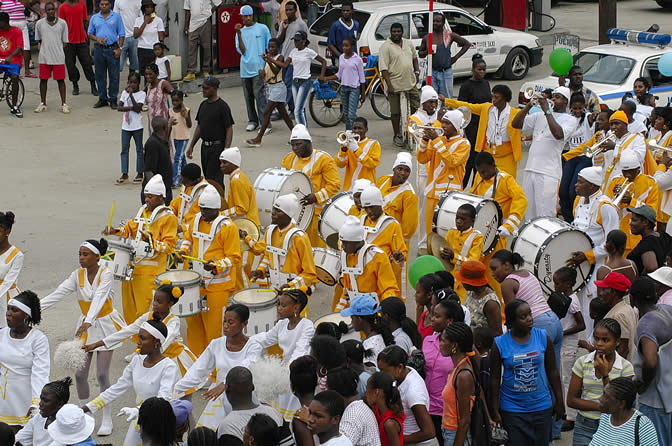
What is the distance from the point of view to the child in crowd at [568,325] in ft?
27.2

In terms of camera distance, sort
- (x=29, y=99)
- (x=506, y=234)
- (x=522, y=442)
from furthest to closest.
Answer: (x=29, y=99) < (x=506, y=234) < (x=522, y=442)

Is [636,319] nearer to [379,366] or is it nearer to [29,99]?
[379,366]

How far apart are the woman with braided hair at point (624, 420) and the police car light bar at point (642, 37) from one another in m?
12.5

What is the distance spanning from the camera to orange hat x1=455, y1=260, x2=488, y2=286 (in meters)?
8.12

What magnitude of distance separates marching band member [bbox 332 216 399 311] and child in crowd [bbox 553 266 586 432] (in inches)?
58.0

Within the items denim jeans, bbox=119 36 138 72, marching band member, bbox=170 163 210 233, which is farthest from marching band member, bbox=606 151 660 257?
denim jeans, bbox=119 36 138 72

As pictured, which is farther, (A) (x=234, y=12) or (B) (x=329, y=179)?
(A) (x=234, y=12)

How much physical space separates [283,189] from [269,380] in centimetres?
471

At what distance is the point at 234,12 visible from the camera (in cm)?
2069

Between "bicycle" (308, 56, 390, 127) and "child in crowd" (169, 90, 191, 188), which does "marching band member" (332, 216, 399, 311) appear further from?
"bicycle" (308, 56, 390, 127)

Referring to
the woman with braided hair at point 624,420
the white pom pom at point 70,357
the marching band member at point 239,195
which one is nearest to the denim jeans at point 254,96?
the marching band member at point 239,195

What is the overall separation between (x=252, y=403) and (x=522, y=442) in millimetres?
2004

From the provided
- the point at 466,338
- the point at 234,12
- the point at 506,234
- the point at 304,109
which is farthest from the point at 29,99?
the point at 466,338

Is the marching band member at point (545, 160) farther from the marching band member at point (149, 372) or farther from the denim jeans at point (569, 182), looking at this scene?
the marching band member at point (149, 372)
